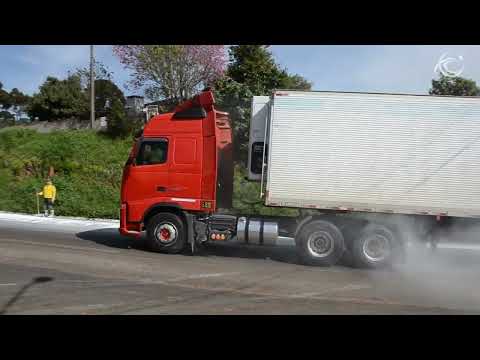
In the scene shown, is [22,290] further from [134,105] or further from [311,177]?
[134,105]

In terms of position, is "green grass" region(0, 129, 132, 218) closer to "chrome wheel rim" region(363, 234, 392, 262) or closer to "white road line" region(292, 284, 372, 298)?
"chrome wheel rim" region(363, 234, 392, 262)

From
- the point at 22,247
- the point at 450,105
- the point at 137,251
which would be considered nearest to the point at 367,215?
the point at 450,105

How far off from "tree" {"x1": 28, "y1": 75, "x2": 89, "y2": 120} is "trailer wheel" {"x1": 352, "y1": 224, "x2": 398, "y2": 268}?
103ft

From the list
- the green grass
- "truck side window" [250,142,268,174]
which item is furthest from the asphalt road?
the green grass

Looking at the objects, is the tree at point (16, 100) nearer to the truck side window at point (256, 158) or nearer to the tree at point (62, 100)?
the tree at point (62, 100)

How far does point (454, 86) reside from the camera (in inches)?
1029

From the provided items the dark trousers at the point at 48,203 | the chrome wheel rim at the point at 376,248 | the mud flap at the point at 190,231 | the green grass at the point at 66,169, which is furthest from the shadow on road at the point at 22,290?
the dark trousers at the point at 48,203

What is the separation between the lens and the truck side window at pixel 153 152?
10.4m

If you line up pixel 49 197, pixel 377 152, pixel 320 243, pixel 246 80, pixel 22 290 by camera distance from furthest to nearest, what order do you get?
pixel 246 80, pixel 49 197, pixel 320 243, pixel 377 152, pixel 22 290

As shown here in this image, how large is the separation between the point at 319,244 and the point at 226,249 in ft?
8.66

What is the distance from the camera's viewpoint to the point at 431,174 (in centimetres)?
931

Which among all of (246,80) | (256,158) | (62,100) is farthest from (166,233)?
(62,100)
